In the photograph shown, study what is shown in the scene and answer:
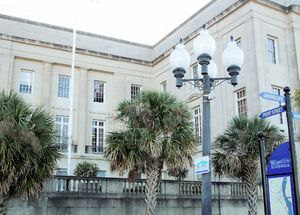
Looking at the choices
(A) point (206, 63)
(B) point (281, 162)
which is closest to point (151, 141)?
(A) point (206, 63)

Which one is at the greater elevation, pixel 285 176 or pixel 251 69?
pixel 251 69

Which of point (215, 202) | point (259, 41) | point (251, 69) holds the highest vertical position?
point (259, 41)

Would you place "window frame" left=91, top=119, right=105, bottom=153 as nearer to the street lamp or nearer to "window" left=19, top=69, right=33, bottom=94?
"window" left=19, top=69, right=33, bottom=94

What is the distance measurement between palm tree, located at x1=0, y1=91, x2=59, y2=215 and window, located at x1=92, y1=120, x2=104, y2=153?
22.0 meters

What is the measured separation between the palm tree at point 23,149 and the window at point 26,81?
21.4m

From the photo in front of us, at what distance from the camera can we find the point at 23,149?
13.0 meters

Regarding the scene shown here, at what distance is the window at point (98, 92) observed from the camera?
37.6 metres

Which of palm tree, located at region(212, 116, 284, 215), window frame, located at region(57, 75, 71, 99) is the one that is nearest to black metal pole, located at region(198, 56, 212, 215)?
palm tree, located at region(212, 116, 284, 215)

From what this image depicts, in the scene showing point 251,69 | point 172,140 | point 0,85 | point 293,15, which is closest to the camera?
point 172,140

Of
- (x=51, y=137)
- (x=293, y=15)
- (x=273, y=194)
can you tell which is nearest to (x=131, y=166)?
(x=51, y=137)

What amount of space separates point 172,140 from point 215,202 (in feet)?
24.1

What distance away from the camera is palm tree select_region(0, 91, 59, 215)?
12.6 meters

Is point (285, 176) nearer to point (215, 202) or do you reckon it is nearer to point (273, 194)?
point (273, 194)

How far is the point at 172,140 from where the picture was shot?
15.2 m
